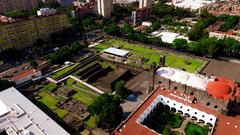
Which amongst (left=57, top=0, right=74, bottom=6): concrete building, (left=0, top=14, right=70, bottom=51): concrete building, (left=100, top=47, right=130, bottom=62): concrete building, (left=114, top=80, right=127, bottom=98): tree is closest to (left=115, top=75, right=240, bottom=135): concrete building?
(left=114, top=80, right=127, bottom=98): tree

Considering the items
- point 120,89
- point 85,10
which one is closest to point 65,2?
point 85,10

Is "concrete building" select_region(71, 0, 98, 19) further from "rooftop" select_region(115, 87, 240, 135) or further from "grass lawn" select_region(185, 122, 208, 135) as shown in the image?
"grass lawn" select_region(185, 122, 208, 135)

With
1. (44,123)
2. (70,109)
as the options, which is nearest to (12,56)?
(70,109)

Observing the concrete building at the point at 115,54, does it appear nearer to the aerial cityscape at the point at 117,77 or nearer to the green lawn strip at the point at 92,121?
the aerial cityscape at the point at 117,77

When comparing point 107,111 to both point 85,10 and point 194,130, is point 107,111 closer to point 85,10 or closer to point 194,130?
point 194,130

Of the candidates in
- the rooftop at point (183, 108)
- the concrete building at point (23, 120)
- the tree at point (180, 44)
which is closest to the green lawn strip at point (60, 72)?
the concrete building at point (23, 120)

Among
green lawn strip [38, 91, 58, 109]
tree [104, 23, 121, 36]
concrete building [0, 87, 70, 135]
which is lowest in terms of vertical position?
green lawn strip [38, 91, 58, 109]
